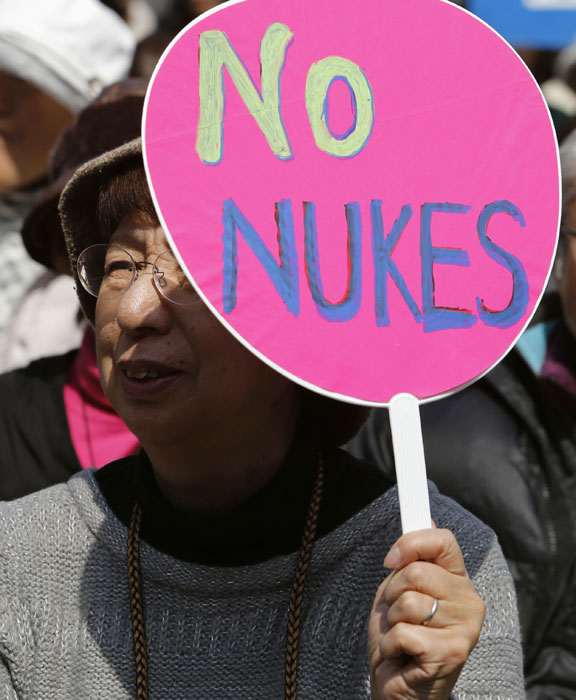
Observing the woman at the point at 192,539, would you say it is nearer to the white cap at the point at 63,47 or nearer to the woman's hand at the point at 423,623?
the woman's hand at the point at 423,623

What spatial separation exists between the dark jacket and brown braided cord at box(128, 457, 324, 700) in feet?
2.87

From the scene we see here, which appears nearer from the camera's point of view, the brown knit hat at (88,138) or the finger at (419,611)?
the finger at (419,611)

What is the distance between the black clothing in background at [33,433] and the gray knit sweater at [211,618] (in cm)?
73

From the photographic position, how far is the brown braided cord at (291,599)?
1.77m

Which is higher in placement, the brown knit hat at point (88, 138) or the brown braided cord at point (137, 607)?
the brown knit hat at point (88, 138)

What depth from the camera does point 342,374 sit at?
1.51 m

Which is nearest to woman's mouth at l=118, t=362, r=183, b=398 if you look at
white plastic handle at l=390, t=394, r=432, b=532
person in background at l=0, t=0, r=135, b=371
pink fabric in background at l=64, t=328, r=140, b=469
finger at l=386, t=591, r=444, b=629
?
white plastic handle at l=390, t=394, r=432, b=532

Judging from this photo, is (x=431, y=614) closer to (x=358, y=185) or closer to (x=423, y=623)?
(x=423, y=623)

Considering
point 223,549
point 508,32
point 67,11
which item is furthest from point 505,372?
point 508,32

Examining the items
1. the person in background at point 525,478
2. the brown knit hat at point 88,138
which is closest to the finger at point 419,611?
the person in background at point 525,478

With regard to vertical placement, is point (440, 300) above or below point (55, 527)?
above

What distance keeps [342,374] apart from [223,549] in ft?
1.53

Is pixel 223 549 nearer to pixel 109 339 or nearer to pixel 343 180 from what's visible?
pixel 109 339

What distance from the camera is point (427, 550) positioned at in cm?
141
